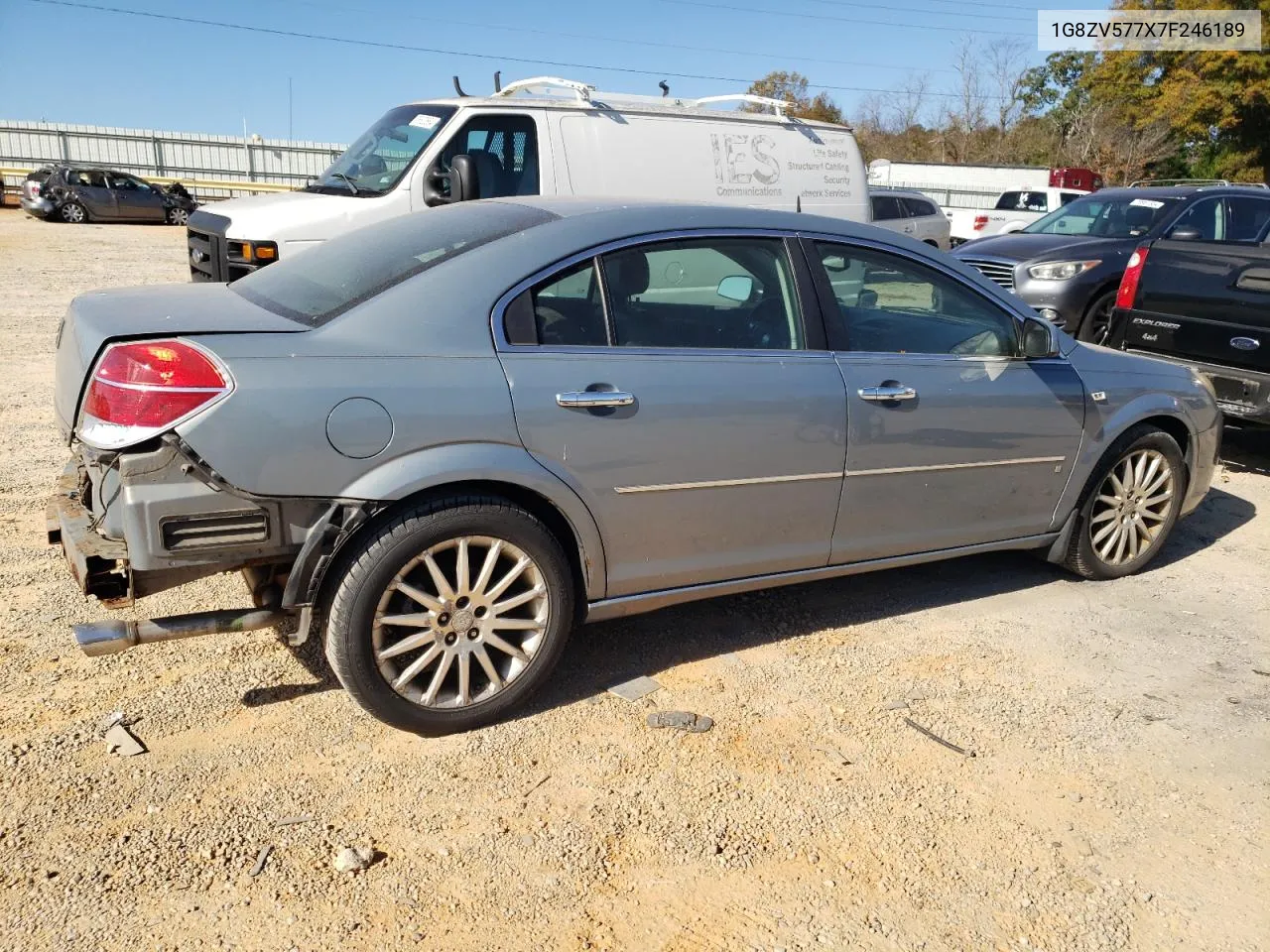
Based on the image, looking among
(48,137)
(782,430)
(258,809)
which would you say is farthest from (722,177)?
(48,137)

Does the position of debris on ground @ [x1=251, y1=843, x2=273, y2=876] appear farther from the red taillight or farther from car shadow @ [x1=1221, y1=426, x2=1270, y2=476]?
car shadow @ [x1=1221, y1=426, x2=1270, y2=476]

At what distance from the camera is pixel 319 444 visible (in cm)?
307

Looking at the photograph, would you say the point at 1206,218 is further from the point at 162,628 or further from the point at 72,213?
the point at 72,213

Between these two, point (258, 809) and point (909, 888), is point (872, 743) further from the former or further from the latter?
point (258, 809)

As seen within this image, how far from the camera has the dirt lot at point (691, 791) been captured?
105 inches

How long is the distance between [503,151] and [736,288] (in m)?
5.38

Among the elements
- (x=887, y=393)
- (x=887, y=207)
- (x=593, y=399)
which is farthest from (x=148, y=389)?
(x=887, y=207)

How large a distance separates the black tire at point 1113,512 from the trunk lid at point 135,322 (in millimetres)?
3510

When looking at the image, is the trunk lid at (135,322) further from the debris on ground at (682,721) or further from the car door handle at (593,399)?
the debris on ground at (682,721)

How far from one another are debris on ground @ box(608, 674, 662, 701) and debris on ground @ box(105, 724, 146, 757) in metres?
1.53

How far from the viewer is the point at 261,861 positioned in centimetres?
280

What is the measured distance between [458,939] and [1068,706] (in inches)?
93.7

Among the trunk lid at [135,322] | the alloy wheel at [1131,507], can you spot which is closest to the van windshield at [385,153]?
the trunk lid at [135,322]

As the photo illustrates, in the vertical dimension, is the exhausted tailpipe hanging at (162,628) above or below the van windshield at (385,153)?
below
